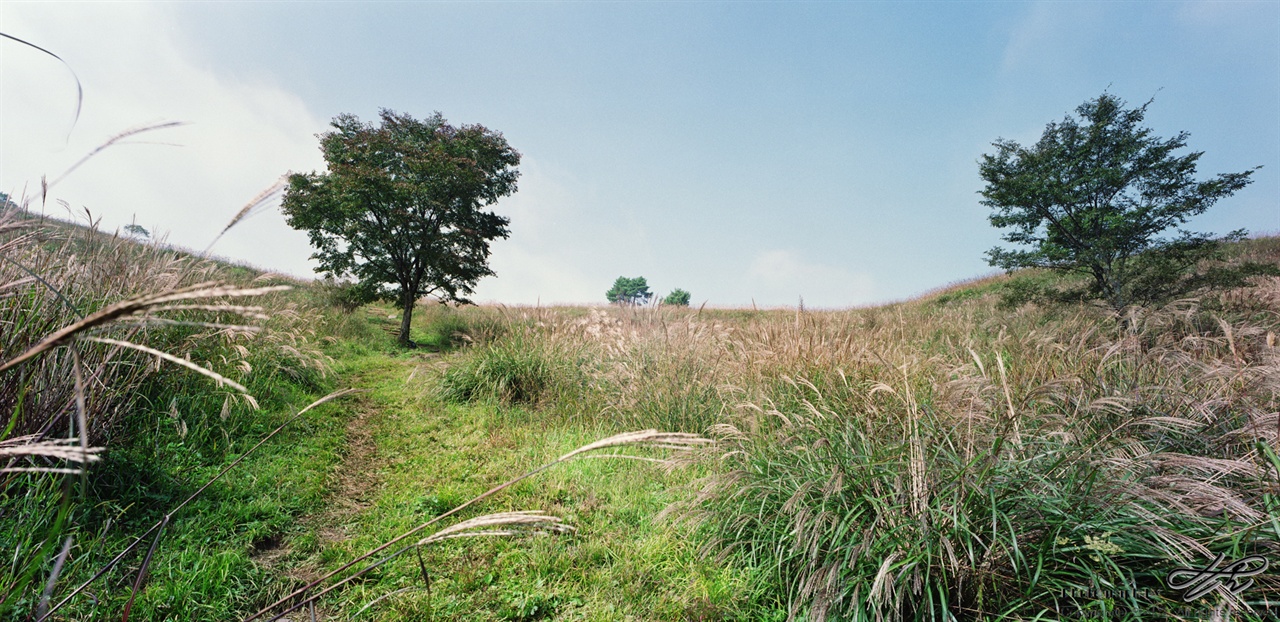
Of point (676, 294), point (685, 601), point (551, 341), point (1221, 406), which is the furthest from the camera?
point (676, 294)

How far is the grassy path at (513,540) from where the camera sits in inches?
107

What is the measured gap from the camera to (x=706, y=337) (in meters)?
6.82

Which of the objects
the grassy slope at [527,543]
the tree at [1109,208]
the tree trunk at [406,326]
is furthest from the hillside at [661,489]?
the tree trunk at [406,326]

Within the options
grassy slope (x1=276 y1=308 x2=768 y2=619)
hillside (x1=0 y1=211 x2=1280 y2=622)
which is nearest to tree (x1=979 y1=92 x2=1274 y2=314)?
hillside (x1=0 y1=211 x2=1280 y2=622)

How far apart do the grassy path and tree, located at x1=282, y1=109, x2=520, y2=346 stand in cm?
1029

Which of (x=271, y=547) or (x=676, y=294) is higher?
(x=676, y=294)

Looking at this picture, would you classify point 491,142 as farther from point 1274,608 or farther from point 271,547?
point 1274,608

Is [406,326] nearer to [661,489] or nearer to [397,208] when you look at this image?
[397,208]

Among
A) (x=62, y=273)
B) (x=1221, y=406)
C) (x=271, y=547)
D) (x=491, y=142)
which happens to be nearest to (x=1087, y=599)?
(x=1221, y=406)

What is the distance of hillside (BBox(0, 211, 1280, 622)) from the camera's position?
227 centimetres

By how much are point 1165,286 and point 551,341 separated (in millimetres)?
11690

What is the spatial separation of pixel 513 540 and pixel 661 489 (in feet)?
4.04

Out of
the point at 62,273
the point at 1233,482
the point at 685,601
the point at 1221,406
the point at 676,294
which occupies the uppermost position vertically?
the point at 676,294

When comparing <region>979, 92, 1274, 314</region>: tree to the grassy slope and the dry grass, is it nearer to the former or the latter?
the dry grass
